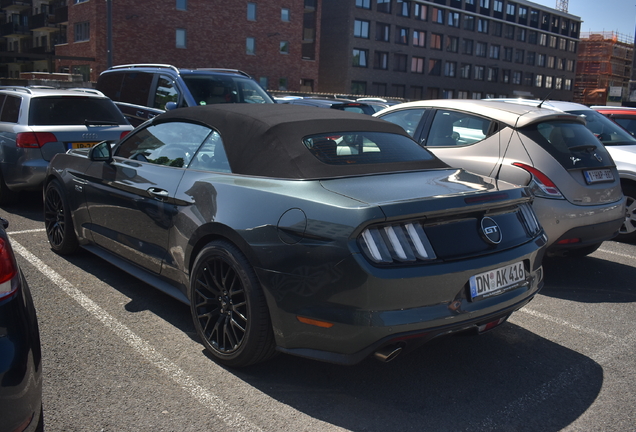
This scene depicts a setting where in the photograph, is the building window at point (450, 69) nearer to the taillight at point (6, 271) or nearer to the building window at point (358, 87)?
the building window at point (358, 87)

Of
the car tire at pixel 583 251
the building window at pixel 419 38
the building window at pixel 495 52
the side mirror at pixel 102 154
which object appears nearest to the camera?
the side mirror at pixel 102 154

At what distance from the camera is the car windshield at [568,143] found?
5488 mm

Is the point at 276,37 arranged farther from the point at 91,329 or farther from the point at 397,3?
the point at 91,329

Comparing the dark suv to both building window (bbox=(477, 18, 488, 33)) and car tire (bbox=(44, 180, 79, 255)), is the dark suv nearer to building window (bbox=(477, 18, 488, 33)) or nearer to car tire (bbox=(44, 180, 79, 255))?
car tire (bbox=(44, 180, 79, 255))

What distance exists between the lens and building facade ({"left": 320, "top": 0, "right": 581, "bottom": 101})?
60.2 meters

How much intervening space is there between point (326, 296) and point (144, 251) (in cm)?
185

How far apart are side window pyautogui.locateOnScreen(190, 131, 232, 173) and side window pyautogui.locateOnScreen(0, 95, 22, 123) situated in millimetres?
5062

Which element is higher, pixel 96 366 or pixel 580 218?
pixel 580 218

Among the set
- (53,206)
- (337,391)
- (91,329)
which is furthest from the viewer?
(53,206)

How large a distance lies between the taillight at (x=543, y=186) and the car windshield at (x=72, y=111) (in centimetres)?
559

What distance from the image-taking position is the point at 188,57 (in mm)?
44469

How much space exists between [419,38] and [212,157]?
6536 cm

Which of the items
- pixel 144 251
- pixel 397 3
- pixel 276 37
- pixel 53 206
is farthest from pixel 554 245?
pixel 397 3

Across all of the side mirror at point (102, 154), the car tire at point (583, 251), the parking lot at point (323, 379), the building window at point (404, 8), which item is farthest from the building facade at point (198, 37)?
the parking lot at point (323, 379)
